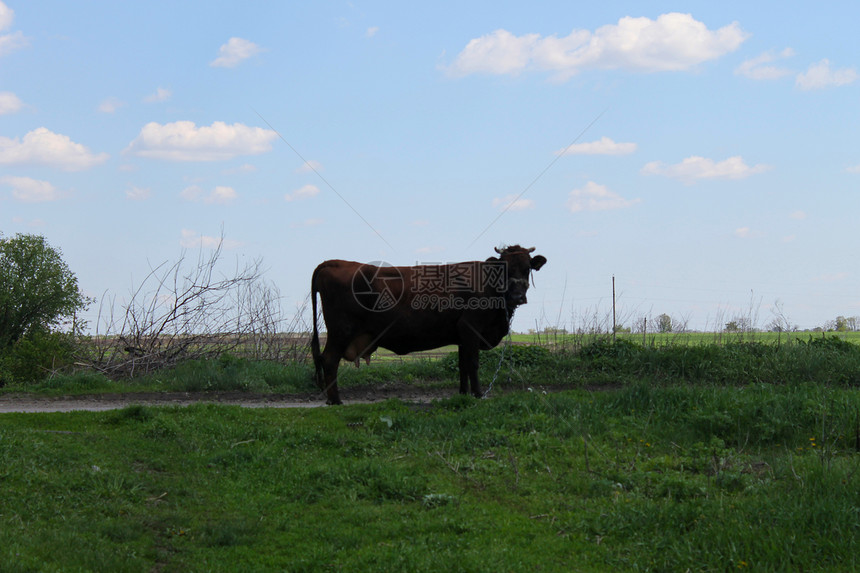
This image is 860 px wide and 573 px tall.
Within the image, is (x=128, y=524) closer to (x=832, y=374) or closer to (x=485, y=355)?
(x=485, y=355)

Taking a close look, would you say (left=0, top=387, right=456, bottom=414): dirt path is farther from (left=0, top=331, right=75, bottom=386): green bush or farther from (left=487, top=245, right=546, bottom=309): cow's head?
(left=0, top=331, right=75, bottom=386): green bush

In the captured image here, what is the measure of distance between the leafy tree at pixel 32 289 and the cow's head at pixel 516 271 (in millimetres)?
15980

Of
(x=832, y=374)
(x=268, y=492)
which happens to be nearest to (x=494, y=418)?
(x=268, y=492)

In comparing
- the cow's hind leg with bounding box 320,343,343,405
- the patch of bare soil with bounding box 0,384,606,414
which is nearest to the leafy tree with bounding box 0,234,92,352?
the patch of bare soil with bounding box 0,384,606,414

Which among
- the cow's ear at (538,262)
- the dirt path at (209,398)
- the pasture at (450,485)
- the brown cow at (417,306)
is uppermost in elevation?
the cow's ear at (538,262)

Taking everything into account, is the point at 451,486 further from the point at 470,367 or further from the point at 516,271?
the point at 516,271

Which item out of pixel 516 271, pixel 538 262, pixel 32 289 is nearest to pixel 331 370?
pixel 516 271

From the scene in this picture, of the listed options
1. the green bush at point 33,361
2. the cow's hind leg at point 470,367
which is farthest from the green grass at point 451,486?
the green bush at point 33,361

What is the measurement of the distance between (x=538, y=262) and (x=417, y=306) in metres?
2.59

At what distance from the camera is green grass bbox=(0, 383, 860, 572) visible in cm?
586

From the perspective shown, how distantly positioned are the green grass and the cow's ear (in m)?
3.70

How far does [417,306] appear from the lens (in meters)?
13.1

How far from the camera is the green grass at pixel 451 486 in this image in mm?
5863

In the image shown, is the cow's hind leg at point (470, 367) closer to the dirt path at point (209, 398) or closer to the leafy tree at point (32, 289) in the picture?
the dirt path at point (209, 398)
